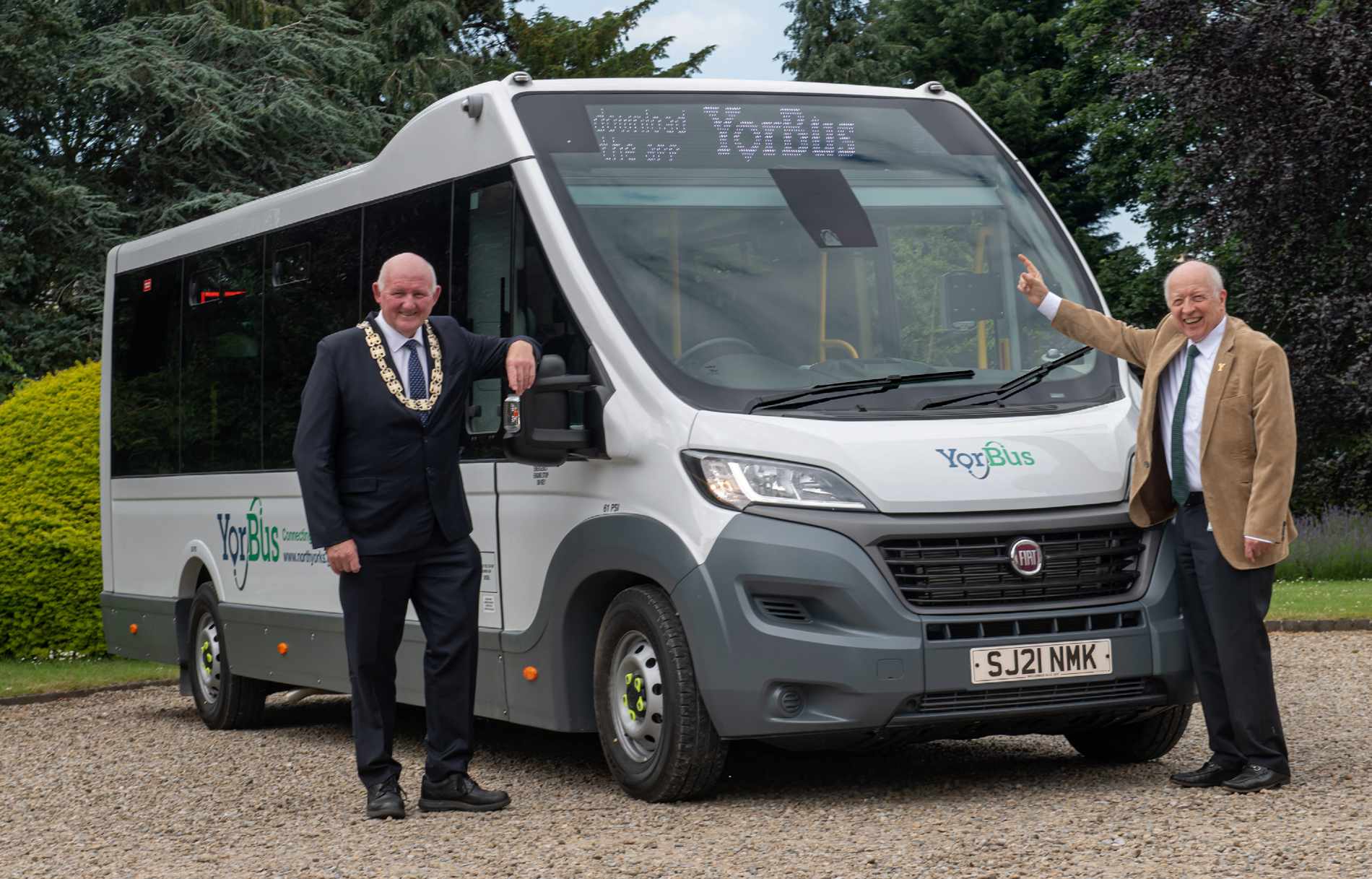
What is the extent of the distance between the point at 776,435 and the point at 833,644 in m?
0.75

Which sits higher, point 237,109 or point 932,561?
point 237,109

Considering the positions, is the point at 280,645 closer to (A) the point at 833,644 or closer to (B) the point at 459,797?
(B) the point at 459,797

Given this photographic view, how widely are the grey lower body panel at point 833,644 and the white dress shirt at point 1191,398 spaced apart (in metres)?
0.68

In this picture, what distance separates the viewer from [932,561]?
7.15 m

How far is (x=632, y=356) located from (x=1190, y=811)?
2543 millimetres

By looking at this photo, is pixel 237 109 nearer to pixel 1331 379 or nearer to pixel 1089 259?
pixel 1331 379

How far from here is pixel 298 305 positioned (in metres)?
10.7

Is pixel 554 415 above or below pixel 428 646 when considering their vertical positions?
above

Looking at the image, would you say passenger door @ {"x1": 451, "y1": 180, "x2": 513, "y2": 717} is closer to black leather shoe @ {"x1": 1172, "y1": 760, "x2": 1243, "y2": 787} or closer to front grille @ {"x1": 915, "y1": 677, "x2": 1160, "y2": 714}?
front grille @ {"x1": 915, "y1": 677, "x2": 1160, "y2": 714}

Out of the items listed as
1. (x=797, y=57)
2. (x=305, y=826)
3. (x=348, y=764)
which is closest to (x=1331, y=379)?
(x=348, y=764)

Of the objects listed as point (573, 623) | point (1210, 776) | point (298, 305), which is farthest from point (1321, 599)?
point (573, 623)

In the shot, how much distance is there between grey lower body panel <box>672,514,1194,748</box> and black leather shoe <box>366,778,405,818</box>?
4.14 feet

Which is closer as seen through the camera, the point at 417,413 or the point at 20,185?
the point at 417,413

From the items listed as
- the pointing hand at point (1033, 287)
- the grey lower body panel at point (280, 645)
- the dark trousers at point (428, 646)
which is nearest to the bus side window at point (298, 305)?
the grey lower body panel at point (280, 645)
